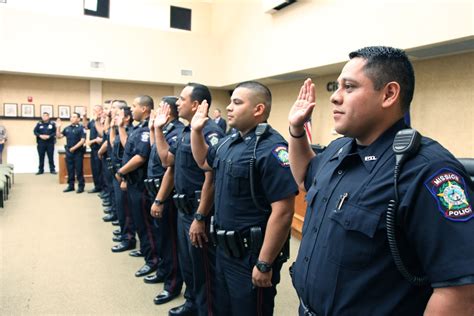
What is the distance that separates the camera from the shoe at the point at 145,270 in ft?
9.74

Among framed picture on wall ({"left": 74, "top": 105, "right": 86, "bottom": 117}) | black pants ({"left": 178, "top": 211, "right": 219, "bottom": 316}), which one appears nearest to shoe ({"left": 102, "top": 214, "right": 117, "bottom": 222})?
black pants ({"left": 178, "top": 211, "right": 219, "bottom": 316})

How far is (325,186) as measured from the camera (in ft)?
3.46

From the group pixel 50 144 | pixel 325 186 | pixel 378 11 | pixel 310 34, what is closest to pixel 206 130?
pixel 325 186

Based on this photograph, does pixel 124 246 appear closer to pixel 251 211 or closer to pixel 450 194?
pixel 251 211

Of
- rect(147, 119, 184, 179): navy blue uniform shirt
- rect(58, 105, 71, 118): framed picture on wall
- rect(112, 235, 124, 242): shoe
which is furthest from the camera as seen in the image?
rect(58, 105, 71, 118): framed picture on wall

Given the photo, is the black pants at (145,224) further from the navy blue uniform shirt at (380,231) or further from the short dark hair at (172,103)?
the navy blue uniform shirt at (380,231)

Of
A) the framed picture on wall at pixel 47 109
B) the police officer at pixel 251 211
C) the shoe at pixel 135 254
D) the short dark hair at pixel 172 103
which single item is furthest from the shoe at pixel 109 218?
the framed picture on wall at pixel 47 109

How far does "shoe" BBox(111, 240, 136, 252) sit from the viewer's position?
3553mm

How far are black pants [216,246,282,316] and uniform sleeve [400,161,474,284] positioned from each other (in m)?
0.96

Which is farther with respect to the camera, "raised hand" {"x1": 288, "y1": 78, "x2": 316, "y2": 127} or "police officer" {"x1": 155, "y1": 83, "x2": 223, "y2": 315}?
"police officer" {"x1": 155, "y1": 83, "x2": 223, "y2": 315}

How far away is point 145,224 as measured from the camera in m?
3.03

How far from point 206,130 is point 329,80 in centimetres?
457

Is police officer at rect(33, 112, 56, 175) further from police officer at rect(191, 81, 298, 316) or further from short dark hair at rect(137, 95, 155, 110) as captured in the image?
police officer at rect(191, 81, 298, 316)

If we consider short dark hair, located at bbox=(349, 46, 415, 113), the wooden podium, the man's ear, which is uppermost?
short dark hair, located at bbox=(349, 46, 415, 113)
